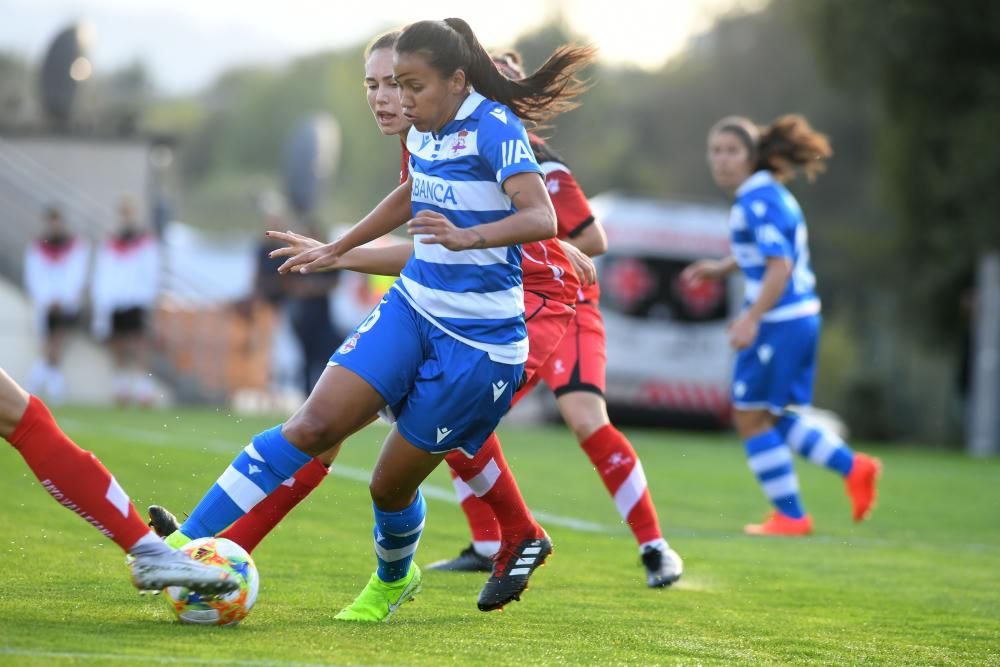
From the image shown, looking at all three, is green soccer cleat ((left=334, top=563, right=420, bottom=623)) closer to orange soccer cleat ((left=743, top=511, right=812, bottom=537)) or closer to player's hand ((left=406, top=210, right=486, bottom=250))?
player's hand ((left=406, top=210, right=486, bottom=250))

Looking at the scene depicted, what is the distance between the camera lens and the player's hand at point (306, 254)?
5.30 metres

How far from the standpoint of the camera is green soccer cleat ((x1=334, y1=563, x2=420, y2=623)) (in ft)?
17.5

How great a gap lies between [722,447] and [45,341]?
7.98 m

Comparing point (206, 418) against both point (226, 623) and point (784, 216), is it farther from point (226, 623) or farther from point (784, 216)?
point (226, 623)

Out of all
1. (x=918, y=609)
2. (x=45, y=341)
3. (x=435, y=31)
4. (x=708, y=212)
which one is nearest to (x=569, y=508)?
(x=918, y=609)

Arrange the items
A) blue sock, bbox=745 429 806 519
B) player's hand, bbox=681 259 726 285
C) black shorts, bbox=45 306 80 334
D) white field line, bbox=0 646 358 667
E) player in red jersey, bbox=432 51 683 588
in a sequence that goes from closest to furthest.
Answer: white field line, bbox=0 646 358 667 → player in red jersey, bbox=432 51 683 588 → blue sock, bbox=745 429 806 519 → player's hand, bbox=681 259 726 285 → black shorts, bbox=45 306 80 334

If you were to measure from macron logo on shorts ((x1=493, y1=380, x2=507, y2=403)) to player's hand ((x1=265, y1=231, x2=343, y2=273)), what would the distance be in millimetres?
691

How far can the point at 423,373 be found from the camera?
16.6 ft

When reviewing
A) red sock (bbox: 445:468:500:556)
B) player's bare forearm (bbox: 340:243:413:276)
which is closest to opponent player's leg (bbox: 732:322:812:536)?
red sock (bbox: 445:468:500:556)

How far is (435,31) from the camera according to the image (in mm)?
5043

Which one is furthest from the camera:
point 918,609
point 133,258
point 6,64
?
point 6,64

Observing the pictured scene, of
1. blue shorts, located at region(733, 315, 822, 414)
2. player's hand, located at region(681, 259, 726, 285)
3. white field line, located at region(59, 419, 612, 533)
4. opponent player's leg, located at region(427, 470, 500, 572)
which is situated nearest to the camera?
opponent player's leg, located at region(427, 470, 500, 572)

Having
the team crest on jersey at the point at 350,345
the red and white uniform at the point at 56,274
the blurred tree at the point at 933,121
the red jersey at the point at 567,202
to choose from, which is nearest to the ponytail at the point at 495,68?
the team crest on jersey at the point at 350,345

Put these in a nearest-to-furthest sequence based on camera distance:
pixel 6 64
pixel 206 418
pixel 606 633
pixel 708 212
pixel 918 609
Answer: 1. pixel 606 633
2. pixel 918 609
3. pixel 206 418
4. pixel 708 212
5. pixel 6 64
